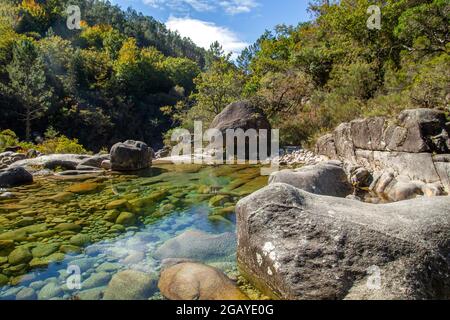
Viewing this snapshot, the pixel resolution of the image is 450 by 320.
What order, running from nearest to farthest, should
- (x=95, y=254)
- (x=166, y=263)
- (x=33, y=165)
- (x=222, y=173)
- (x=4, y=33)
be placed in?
1. (x=166, y=263)
2. (x=95, y=254)
3. (x=222, y=173)
4. (x=33, y=165)
5. (x=4, y=33)

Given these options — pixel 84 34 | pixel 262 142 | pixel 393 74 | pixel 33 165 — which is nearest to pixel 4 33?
pixel 84 34

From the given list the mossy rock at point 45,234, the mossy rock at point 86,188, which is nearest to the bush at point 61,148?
the mossy rock at point 86,188

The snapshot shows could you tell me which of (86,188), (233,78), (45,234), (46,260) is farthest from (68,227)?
(233,78)

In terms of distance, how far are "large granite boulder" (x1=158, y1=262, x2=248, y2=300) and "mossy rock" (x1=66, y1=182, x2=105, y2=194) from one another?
15.9ft

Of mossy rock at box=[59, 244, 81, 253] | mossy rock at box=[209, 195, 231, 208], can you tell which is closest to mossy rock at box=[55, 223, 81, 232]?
mossy rock at box=[59, 244, 81, 253]

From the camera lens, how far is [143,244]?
4.33m

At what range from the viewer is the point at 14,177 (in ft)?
26.6

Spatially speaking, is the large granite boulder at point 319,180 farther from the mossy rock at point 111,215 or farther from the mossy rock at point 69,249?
the mossy rock at point 69,249

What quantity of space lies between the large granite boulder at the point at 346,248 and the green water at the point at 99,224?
2.48 ft

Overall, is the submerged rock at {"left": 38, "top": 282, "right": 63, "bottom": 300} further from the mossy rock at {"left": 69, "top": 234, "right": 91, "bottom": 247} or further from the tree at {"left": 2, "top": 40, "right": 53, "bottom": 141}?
the tree at {"left": 2, "top": 40, "right": 53, "bottom": 141}

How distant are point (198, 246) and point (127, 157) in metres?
7.06

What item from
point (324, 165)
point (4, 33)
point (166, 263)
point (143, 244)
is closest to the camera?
point (166, 263)
